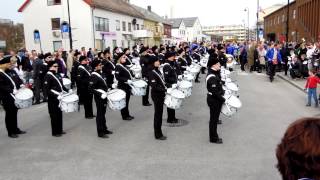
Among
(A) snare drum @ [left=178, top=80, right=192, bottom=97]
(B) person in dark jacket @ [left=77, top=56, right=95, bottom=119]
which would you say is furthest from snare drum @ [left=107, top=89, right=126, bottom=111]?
(B) person in dark jacket @ [left=77, top=56, right=95, bottom=119]

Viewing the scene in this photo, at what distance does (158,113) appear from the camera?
8164 millimetres

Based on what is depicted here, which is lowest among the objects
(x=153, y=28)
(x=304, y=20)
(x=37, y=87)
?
(x=37, y=87)

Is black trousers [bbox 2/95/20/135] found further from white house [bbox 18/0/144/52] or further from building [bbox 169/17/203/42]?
building [bbox 169/17/203/42]

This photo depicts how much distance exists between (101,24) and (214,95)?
37079 mm

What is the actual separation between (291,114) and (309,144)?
887cm

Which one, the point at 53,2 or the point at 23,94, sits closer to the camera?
the point at 23,94

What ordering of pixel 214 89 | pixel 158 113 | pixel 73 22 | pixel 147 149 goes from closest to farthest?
pixel 147 149 < pixel 214 89 < pixel 158 113 < pixel 73 22

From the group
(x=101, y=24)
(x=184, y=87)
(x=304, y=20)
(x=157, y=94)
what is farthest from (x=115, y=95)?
(x=101, y=24)

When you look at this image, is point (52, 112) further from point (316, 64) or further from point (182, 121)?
point (316, 64)

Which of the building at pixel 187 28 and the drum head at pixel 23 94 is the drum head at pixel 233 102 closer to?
the drum head at pixel 23 94

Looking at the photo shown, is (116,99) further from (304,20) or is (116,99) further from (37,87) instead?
(304,20)

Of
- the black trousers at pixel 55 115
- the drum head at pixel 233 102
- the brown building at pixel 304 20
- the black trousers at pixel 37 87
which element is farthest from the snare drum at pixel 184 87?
the brown building at pixel 304 20

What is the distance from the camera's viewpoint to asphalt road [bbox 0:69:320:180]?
6051 millimetres

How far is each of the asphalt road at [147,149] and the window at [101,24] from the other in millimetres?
31458
